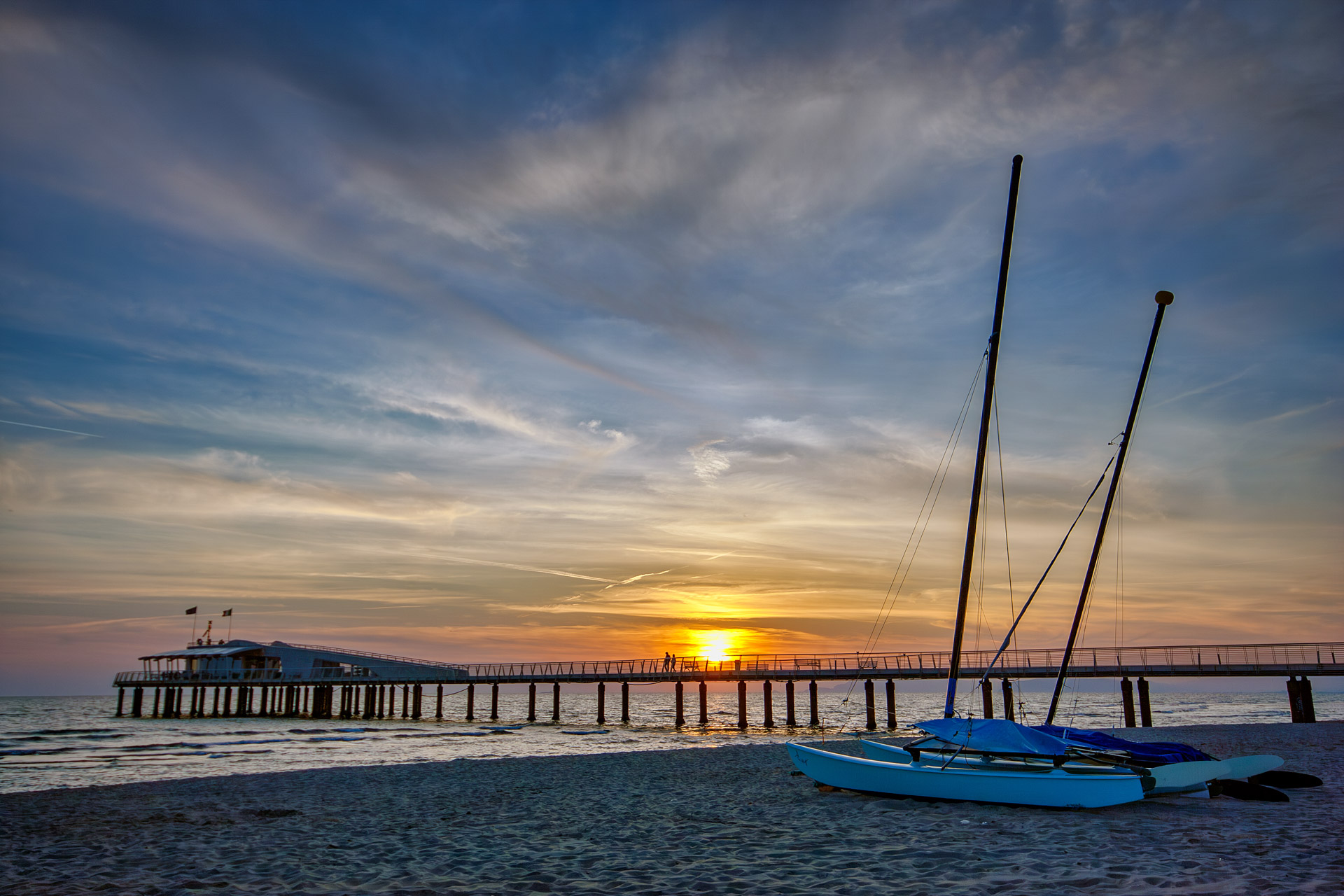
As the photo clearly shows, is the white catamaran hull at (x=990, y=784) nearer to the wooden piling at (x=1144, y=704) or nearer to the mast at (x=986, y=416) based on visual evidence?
the mast at (x=986, y=416)

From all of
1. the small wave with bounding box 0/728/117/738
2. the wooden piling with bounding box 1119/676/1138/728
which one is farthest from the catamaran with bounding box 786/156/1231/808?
the small wave with bounding box 0/728/117/738

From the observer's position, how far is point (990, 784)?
15039 millimetres

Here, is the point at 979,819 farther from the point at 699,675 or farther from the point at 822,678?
the point at 699,675

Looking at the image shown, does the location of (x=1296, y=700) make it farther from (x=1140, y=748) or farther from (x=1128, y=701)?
(x=1140, y=748)

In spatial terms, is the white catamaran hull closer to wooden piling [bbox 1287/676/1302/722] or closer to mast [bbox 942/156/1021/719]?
mast [bbox 942/156/1021/719]

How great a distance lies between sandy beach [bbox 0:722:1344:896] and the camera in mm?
9922

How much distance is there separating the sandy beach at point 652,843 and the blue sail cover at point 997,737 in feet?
4.11

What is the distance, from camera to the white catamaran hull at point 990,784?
14.6 meters

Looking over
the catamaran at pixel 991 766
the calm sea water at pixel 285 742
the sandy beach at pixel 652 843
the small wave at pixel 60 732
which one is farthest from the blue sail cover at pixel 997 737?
the small wave at pixel 60 732

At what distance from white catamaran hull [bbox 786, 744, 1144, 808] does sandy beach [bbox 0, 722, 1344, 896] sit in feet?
0.86

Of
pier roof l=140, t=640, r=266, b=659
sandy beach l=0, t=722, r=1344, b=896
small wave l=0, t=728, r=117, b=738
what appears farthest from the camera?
pier roof l=140, t=640, r=266, b=659

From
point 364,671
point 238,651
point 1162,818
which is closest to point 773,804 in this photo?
point 1162,818

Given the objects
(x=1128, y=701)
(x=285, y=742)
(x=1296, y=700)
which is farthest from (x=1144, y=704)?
(x=285, y=742)

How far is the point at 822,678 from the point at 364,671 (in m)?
40.1
